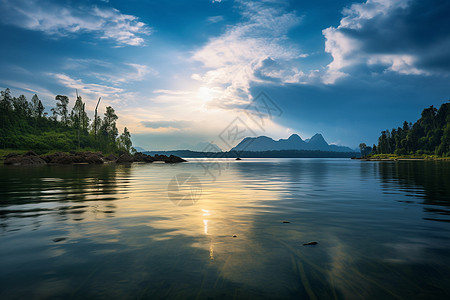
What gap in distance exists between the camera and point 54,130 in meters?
182

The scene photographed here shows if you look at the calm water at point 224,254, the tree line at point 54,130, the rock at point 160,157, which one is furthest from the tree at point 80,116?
the calm water at point 224,254

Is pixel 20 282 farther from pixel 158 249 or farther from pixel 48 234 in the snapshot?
pixel 48 234

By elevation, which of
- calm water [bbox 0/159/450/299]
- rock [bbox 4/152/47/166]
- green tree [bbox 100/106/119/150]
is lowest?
calm water [bbox 0/159/450/299]

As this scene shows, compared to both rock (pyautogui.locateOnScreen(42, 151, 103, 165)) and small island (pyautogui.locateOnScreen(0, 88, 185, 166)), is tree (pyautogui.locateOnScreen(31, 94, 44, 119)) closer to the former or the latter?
small island (pyautogui.locateOnScreen(0, 88, 185, 166))

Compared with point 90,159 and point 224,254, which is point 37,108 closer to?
point 90,159

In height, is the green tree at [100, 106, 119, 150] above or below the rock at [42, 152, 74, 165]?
above

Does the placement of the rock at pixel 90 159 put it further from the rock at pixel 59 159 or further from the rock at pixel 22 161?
the rock at pixel 22 161

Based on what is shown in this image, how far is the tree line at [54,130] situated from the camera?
151875mm

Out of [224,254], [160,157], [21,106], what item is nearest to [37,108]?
[21,106]

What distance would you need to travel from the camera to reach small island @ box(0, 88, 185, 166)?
144m

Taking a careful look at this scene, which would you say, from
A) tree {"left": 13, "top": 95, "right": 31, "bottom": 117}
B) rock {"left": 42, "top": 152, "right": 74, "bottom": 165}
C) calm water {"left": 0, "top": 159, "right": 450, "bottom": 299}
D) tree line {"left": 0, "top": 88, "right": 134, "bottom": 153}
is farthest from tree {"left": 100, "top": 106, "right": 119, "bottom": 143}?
calm water {"left": 0, "top": 159, "right": 450, "bottom": 299}

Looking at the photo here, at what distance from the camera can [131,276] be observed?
6039 millimetres

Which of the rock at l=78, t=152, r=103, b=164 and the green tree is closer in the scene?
the rock at l=78, t=152, r=103, b=164

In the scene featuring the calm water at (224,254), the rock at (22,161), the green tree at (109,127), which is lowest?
the calm water at (224,254)
